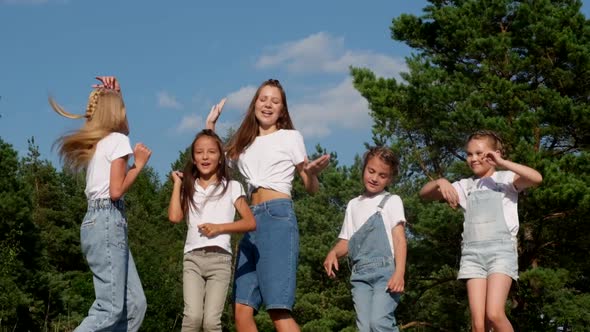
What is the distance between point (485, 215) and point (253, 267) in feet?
5.49

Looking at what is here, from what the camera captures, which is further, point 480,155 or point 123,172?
point 480,155

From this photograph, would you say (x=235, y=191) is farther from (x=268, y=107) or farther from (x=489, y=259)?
(x=489, y=259)

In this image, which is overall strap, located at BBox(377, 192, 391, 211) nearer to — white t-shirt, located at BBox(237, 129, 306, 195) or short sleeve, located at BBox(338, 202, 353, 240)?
short sleeve, located at BBox(338, 202, 353, 240)

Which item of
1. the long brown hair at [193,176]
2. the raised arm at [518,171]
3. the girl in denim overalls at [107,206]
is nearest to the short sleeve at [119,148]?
the girl in denim overalls at [107,206]

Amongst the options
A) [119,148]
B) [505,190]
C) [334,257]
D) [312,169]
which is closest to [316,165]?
[312,169]

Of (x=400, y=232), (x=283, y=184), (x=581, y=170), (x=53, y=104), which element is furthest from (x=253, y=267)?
(x=581, y=170)

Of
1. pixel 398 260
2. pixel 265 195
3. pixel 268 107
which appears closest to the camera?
pixel 265 195

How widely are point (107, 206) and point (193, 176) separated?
68 centimetres

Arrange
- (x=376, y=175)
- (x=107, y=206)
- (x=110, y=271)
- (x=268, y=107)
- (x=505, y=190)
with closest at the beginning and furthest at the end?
(x=110, y=271), (x=107, y=206), (x=268, y=107), (x=376, y=175), (x=505, y=190)

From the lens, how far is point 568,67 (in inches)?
883

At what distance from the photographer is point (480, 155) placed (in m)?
6.26

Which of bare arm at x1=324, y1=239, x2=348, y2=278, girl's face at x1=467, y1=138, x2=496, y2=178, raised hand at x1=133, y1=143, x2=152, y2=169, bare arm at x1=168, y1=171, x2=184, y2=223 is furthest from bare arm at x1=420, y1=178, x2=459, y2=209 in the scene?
raised hand at x1=133, y1=143, x2=152, y2=169

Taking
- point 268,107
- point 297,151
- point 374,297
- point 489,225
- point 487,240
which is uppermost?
point 268,107

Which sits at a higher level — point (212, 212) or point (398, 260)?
point (212, 212)
